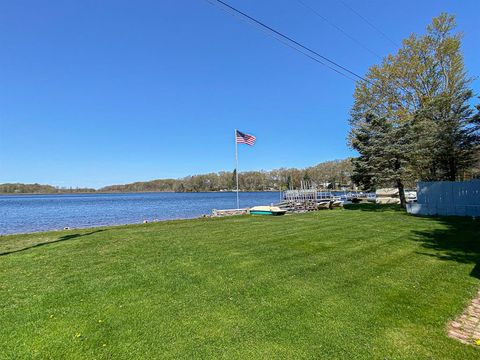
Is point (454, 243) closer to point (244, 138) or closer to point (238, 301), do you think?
point (238, 301)

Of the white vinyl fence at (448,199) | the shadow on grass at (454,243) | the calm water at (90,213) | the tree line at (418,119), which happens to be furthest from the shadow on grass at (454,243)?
the calm water at (90,213)

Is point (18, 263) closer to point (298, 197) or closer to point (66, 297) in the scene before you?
point (66, 297)

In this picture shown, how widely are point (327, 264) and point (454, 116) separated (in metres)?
18.0

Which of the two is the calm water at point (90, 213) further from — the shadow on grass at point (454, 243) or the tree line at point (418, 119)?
the shadow on grass at point (454, 243)

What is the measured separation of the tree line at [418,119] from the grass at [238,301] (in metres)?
12.7

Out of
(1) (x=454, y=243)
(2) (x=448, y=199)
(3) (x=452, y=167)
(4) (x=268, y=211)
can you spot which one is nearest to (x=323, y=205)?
(4) (x=268, y=211)

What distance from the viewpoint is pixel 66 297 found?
4.68m

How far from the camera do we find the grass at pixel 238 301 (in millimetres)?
3303

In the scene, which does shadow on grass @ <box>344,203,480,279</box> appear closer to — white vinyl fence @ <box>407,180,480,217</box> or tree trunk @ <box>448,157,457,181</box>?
white vinyl fence @ <box>407,180,480,217</box>

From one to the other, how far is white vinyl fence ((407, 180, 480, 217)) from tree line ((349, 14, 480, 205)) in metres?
2.91

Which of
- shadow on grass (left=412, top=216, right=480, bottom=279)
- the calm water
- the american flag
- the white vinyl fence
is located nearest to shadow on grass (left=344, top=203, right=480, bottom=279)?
shadow on grass (left=412, top=216, right=480, bottom=279)

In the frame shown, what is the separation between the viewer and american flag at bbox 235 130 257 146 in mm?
22914

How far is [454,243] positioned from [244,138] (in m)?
16.3

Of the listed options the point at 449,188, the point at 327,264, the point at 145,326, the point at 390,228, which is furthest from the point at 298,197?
the point at 145,326
